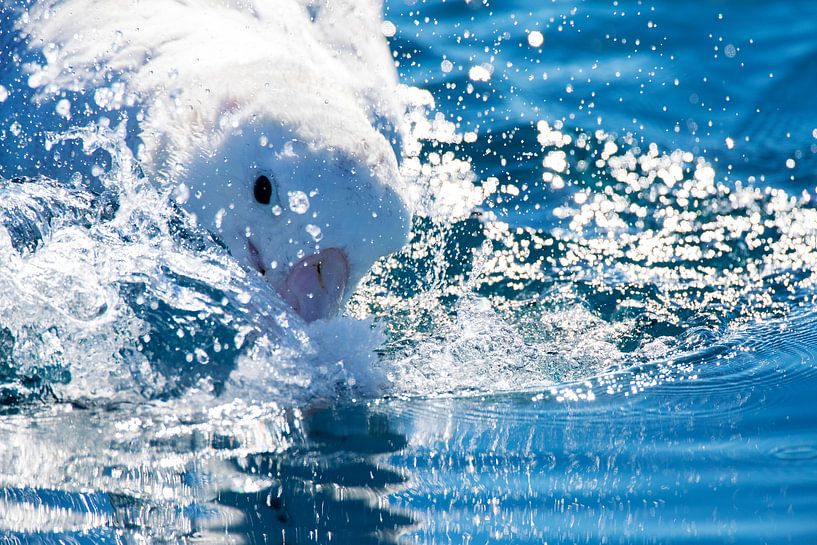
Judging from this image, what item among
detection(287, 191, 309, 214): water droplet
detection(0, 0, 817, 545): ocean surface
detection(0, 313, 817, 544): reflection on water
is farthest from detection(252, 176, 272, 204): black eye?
detection(0, 313, 817, 544): reflection on water

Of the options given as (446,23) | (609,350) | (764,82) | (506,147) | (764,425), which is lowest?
(764,425)

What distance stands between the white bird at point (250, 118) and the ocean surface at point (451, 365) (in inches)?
5.4

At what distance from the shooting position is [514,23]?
29.6 ft

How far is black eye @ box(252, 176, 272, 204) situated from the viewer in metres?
4.12

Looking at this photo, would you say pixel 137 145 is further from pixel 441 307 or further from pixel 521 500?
pixel 521 500

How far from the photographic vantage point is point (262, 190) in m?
4.15

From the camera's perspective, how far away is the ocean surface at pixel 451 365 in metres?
3.08

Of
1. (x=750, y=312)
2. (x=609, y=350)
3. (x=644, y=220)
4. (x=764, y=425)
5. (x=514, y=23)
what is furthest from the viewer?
(x=514, y=23)

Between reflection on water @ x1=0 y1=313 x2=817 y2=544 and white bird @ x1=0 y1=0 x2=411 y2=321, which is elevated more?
white bird @ x1=0 y1=0 x2=411 y2=321

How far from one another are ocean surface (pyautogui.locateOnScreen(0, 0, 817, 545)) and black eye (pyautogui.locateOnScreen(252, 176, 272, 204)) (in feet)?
0.94

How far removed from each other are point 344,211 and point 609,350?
126cm

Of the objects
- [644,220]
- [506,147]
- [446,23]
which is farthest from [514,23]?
[644,220]

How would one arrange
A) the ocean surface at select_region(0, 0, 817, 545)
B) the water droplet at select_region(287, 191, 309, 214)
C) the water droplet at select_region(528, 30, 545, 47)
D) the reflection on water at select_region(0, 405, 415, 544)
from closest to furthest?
1. the reflection on water at select_region(0, 405, 415, 544)
2. the ocean surface at select_region(0, 0, 817, 545)
3. the water droplet at select_region(287, 191, 309, 214)
4. the water droplet at select_region(528, 30, 545, 47)

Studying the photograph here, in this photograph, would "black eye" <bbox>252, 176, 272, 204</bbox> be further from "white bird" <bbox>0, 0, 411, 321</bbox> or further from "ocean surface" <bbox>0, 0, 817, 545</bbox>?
"ocean surface" <bbox>0, 0, 817, 545</bbox>
